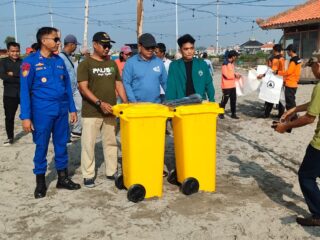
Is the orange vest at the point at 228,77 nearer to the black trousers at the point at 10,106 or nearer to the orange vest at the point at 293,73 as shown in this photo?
the orange vest at the point at 293,73

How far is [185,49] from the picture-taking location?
473 centimetres

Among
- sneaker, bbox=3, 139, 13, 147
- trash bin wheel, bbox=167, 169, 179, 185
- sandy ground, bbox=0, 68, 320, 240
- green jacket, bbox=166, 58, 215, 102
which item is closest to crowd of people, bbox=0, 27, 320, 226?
green jacket, bbox=166, 58, 215, 102

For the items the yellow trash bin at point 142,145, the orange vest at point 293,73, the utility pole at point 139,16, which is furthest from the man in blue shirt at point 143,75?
the utility pole at point 139,16

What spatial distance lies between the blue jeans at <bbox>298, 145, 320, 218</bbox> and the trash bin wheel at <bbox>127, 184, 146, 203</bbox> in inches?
67.6

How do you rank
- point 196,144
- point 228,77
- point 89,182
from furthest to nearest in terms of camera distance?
point 228,77, point 89,182, point 196,144

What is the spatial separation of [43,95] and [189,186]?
Result: 198cm

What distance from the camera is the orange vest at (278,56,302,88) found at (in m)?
8.95

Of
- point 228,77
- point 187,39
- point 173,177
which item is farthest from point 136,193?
point 228,77

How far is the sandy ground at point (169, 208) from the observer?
3.67 m

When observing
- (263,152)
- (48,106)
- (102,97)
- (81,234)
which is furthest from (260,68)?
(81,234)

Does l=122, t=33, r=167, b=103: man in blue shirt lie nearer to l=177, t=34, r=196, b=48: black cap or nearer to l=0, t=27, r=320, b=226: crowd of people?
l=0, t=27, r=320, b=226: crowd of people

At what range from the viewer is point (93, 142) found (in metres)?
4.79

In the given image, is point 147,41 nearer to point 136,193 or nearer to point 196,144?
point 196,144

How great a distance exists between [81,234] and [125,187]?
1.21m
